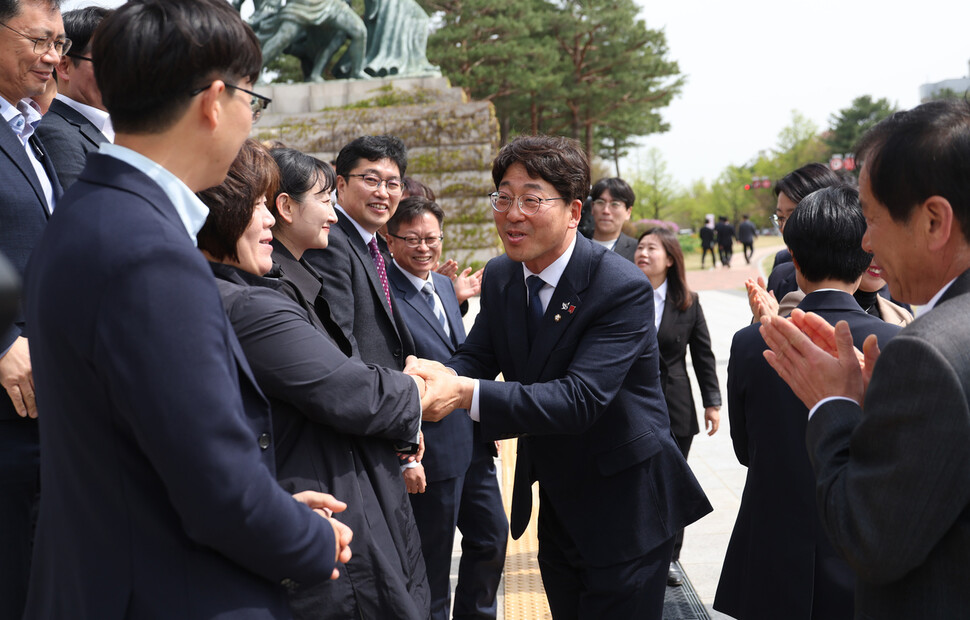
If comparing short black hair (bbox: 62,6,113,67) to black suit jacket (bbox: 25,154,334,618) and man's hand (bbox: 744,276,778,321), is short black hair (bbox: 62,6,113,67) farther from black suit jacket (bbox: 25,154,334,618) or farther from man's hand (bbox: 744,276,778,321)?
man's hand (bbox: 744,276,778,321)

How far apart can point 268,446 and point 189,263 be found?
47cm

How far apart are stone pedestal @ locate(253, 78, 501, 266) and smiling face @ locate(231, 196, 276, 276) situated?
1297cm

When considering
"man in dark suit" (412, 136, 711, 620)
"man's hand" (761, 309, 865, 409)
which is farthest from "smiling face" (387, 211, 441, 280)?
"man's hand" (761, 309, 865, 409)

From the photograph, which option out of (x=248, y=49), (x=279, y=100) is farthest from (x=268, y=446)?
(x=279, y=100)

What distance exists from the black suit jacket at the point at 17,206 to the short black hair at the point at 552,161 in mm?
1350

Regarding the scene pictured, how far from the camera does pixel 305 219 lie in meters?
2.93

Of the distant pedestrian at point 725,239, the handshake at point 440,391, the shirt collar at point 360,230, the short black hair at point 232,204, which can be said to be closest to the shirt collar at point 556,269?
the handshake at point 440,391

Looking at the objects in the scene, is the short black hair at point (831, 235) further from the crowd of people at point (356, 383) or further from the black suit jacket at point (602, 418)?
the black suit jacket at point (602, 418)

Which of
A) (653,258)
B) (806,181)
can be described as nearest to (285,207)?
(653,258)

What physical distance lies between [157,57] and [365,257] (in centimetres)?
212

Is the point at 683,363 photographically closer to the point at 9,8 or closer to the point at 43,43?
the point at 43,43

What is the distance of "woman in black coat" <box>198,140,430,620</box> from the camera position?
1800mm

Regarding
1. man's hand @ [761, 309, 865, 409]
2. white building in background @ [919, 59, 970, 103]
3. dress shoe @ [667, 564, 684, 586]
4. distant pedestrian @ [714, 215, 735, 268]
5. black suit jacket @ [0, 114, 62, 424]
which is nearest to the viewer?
man's hand @ [761, 309, 865, 409]

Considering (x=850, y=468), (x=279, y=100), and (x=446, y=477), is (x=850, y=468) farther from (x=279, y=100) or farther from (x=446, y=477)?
(x=279, y=100)
